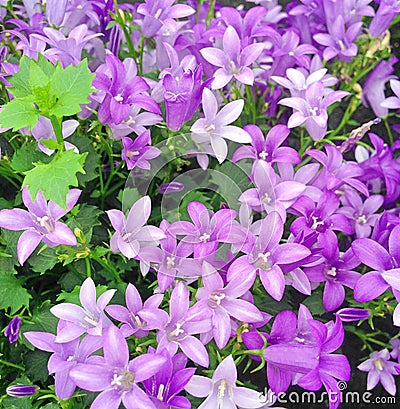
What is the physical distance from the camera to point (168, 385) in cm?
72

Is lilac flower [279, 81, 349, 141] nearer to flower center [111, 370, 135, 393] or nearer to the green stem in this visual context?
the green stem

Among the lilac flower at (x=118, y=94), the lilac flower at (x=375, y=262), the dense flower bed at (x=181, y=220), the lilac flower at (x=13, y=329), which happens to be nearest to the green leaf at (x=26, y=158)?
the dense flower bed at (x=181, y=220)

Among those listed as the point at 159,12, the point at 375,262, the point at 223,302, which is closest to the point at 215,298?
the point at 223,302

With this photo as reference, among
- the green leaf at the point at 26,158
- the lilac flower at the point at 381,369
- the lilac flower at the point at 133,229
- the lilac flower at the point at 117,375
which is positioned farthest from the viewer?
the lilac flower at the point at 381,369

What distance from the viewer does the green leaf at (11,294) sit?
0.85 m

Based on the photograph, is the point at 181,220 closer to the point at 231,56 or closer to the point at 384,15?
the point at 231,56

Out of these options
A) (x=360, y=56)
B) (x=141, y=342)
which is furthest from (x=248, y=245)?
(x=360, y=56)

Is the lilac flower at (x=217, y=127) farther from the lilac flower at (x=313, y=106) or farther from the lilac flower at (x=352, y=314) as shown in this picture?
the lilac flower at (x=352, y=314)

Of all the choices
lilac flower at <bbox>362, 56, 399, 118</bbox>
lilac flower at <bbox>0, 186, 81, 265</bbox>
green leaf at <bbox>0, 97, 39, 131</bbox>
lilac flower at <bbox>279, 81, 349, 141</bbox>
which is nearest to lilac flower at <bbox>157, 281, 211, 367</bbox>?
lilac flower at <bbox>0, 186, 81, 265</bbox>

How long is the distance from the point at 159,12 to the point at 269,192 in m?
0.34

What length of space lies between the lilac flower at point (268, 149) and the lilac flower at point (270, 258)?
134mm

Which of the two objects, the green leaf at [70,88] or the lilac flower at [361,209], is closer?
the green leaf at [70,88]

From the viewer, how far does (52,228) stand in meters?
0.79

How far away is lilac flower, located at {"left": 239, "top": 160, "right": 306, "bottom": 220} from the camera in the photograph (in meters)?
0.86
